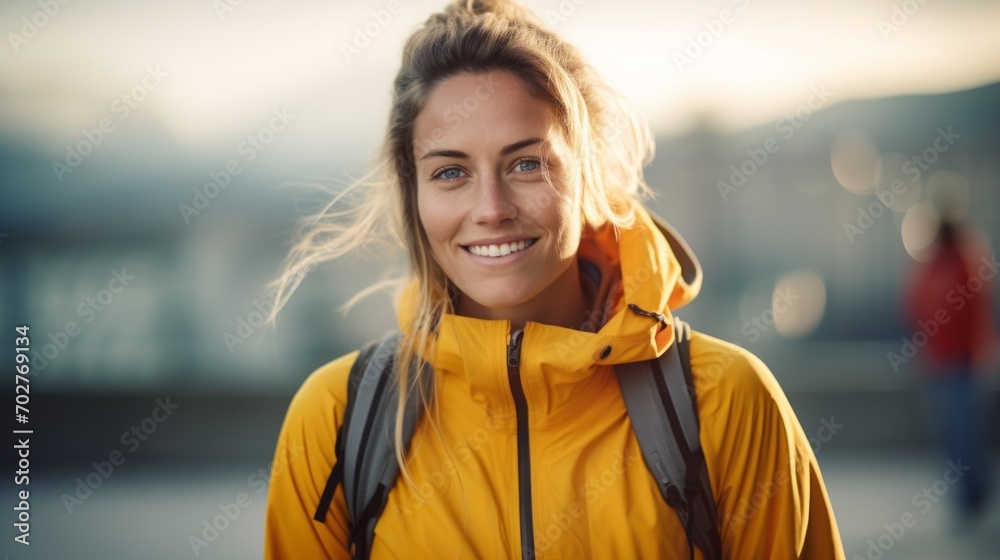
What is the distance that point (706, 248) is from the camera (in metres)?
10.5

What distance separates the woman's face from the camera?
2270mm

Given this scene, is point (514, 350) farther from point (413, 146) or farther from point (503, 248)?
point (413, 146)

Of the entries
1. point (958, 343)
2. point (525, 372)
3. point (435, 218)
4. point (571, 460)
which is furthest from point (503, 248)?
point (958, 343)

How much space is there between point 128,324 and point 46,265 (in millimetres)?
1112

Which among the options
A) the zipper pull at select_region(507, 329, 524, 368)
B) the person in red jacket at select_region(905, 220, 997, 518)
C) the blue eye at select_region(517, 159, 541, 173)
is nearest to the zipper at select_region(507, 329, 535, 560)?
the zipper pull at select_region(507, 329, 524, 368)

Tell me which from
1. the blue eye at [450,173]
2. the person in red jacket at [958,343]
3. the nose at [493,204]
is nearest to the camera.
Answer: the nose at [493,204]

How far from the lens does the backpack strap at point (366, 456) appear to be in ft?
7.59

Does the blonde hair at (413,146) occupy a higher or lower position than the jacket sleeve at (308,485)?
higher

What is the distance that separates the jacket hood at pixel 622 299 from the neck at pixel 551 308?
0.05 metres

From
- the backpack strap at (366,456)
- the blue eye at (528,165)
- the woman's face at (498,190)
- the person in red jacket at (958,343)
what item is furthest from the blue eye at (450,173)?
the person in red jacket at (958,343)

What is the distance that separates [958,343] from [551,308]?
541 centimetres

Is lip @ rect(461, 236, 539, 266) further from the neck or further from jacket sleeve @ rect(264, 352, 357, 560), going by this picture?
jacket sleeve @ rect(264, 352, 357, 560)

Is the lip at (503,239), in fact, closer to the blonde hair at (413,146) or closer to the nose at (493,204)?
the nose at (493,204)

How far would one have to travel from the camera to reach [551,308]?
2494mm
